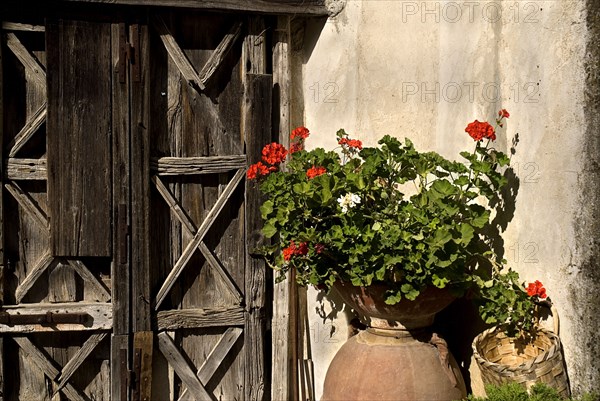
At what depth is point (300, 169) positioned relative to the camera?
436 centimetres

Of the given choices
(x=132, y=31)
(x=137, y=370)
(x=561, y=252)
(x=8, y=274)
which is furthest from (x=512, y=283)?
(x=8, y=274)

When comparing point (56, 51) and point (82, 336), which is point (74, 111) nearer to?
point (56, 51)

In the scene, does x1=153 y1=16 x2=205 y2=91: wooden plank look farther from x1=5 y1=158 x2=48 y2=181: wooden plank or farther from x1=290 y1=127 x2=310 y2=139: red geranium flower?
x1=5 y1=158 x2=48 y2=181: wooden plank

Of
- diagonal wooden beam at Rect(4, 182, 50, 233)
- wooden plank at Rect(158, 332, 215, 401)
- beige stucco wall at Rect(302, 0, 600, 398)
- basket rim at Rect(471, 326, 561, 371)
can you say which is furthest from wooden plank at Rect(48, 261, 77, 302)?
basket rim at Rect(471, 326, 561, 371)

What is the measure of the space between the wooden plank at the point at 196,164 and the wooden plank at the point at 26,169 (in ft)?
2.02

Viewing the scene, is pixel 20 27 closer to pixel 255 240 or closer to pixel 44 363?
pixel 255 240

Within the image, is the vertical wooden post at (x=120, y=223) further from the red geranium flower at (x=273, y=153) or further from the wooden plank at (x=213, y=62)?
the red geranium flower at (x=273, y=153)

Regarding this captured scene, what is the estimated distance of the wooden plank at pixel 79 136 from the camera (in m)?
4.53

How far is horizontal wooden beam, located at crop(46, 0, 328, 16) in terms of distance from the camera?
4508 mm

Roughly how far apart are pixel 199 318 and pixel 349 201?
1348mm

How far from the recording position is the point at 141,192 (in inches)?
184

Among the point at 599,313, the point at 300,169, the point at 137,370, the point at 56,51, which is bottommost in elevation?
the point at 137,370

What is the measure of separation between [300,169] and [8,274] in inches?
70.6

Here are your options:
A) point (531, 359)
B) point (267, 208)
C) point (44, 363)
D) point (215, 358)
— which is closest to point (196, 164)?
point (267, 208)
